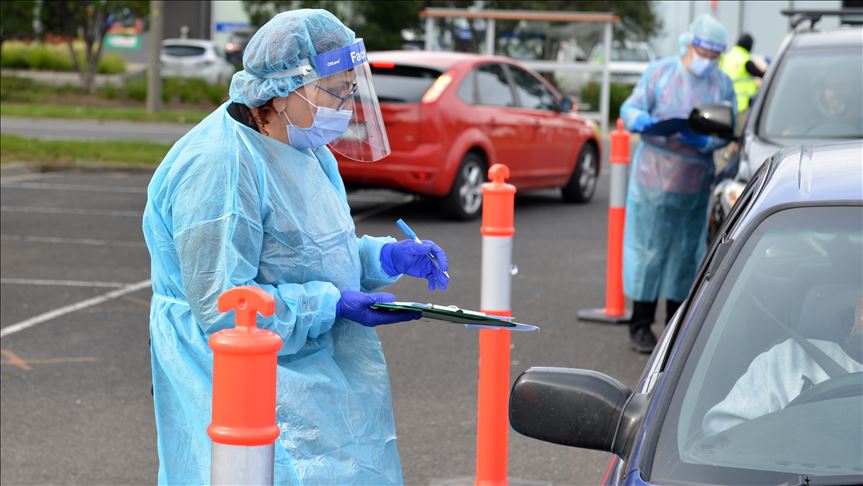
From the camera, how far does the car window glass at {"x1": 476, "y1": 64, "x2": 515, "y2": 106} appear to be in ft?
46.8

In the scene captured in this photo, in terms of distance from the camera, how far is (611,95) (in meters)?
30.8

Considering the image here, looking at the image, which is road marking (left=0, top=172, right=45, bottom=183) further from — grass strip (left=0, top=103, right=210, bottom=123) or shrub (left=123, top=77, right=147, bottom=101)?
shrub (left=123, top=77, right=147, bottom=101)

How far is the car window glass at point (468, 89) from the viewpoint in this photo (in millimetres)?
13828

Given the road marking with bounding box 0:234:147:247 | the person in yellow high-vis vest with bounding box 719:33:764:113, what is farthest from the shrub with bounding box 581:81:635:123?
the road marking with bounding box 0:234:147:247

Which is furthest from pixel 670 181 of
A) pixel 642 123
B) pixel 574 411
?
pixel 574 411

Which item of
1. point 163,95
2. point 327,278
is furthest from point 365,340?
point 163,95

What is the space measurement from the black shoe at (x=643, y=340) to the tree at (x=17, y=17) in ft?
99.7

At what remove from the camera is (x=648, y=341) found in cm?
799

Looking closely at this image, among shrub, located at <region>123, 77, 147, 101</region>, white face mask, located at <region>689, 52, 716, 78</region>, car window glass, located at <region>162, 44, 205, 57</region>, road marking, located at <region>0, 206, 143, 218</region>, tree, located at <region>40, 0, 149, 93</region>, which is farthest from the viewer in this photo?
car window glass, located at <region>162, 44, 205, 57</region>

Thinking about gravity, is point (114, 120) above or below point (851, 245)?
below

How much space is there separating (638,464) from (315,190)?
109 cm

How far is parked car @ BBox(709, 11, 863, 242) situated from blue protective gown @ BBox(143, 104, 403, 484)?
154 inches

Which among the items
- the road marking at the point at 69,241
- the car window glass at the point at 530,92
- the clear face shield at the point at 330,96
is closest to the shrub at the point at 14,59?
the car window glass at the point at 530,92

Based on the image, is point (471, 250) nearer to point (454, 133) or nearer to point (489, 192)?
point (454, 133)
